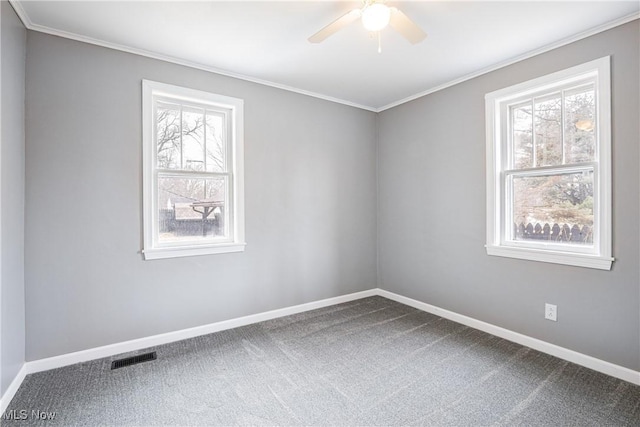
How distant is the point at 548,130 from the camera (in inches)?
106

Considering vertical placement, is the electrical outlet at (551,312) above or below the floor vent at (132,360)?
above

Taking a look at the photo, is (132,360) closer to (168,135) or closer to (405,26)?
(168,135)

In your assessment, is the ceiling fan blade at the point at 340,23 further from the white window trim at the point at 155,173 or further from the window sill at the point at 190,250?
the window sill at the point at 190,250

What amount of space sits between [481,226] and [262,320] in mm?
2476

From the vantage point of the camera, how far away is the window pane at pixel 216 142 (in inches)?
122

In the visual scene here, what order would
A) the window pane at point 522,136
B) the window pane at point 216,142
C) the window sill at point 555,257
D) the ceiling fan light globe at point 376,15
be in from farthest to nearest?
1. the window pane at point 216,142
2. the window pane at point 522,136
3. the window sill at point 555,257
4. the ceiling fan light globe at point 376,15

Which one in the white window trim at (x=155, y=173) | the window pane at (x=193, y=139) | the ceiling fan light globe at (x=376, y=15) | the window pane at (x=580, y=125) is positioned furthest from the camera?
the window pane at (x=193, y=139)

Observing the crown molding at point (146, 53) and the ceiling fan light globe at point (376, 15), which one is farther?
the crown molding at point (146, 53)

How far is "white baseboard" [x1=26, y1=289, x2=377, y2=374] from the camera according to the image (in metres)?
2.35

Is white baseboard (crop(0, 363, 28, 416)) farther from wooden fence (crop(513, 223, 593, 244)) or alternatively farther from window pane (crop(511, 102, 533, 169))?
window pane (crop(511, 102, 533, 169))

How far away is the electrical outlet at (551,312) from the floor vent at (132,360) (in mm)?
3308

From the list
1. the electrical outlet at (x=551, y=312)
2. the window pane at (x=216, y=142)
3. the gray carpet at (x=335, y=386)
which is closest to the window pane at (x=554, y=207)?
the electrical outlet at (x=551, y=312)

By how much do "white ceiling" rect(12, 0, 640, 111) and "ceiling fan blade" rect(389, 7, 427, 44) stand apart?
0.69 ft

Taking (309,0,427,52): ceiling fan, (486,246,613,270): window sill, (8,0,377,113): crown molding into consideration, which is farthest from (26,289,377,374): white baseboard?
(309,0,427,52): ceiling fan
